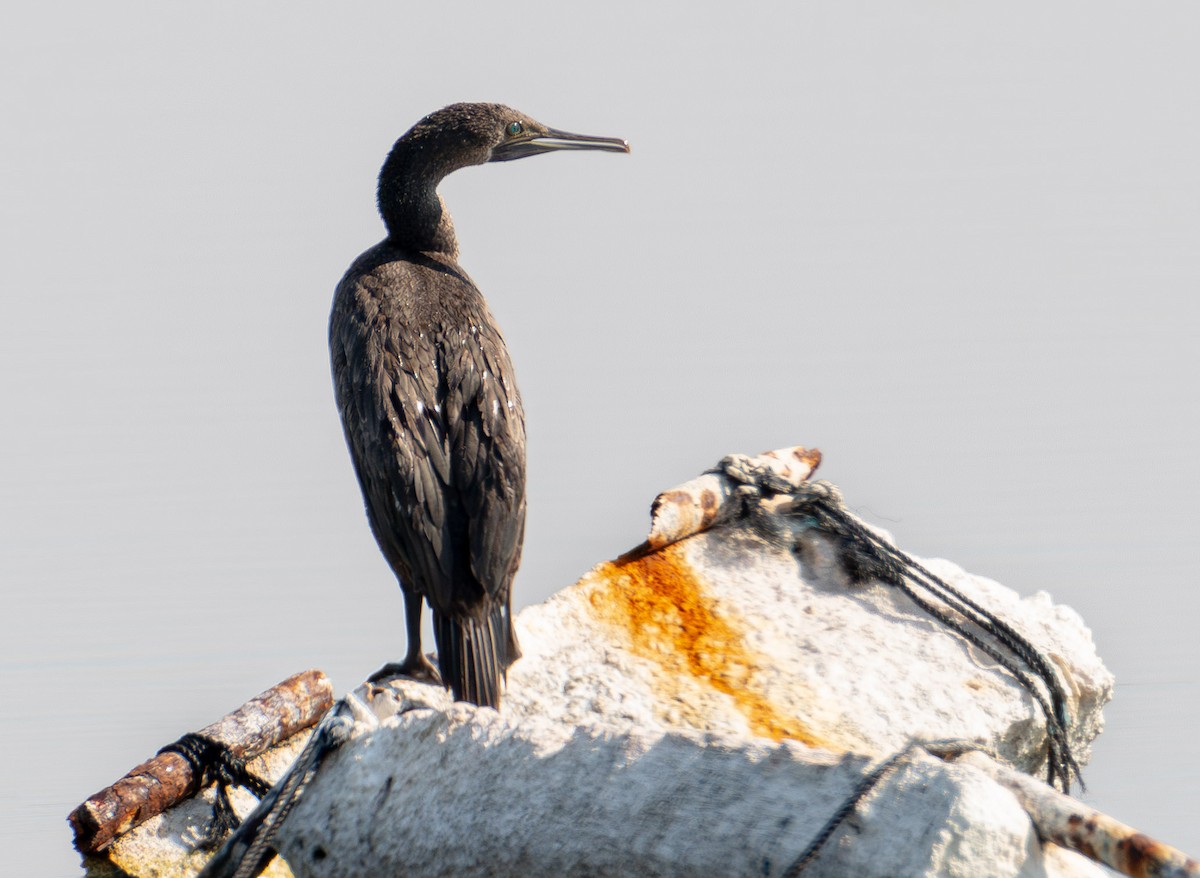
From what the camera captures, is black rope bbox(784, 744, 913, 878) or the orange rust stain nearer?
black rope bbox(784, 744, 913, 878)

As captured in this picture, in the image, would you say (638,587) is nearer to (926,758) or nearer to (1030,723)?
(1030,723)

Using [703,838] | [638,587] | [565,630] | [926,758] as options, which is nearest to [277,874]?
[565,630]

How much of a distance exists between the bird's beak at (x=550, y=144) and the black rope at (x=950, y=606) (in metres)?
1.86

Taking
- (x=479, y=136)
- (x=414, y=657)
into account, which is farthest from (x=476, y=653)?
(x=479, y=136)

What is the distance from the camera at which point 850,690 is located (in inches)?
154

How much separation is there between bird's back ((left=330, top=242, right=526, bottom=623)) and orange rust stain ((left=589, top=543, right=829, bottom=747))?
315 millimetres

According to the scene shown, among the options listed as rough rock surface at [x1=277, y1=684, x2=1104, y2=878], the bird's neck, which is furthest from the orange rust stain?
the bird's neck

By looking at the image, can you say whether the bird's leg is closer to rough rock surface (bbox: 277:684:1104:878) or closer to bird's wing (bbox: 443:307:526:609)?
bird's wing (bbox: 443:307:526:609)

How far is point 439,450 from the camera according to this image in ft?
13.8

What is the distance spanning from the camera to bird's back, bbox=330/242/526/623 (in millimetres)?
4059

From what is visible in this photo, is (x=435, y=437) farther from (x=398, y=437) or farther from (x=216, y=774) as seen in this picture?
(x=216, y=774)

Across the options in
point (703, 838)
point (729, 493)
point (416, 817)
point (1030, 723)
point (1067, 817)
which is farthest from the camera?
point (729, 493)

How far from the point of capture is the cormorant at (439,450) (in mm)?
3984

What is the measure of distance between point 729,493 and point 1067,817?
8.02ft
